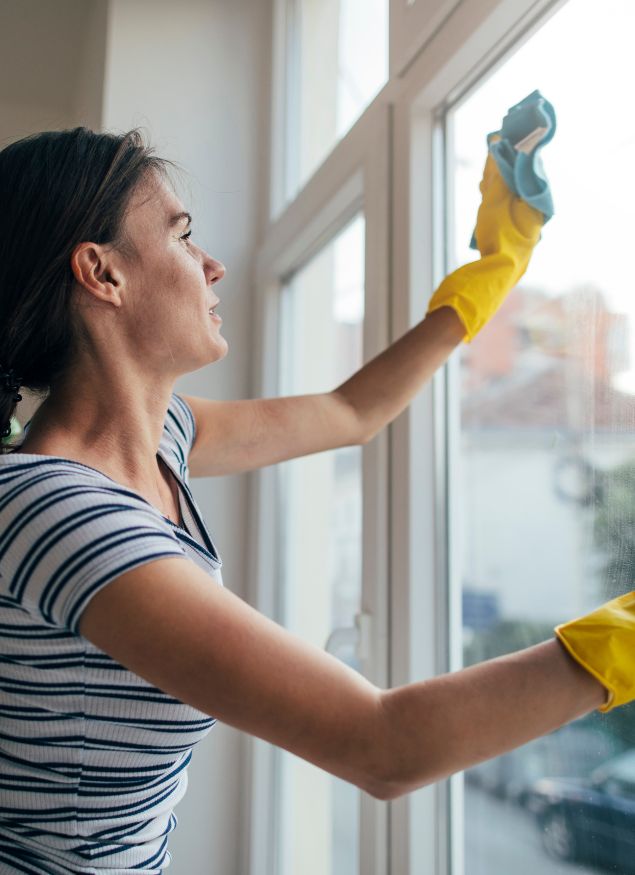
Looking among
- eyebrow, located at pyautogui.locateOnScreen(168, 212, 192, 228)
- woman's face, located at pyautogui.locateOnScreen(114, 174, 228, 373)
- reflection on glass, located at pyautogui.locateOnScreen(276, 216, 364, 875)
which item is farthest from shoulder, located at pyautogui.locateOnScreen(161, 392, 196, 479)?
reflection on glass, located at pyautogui.locateOnScreen(276, 216, 364, 875)

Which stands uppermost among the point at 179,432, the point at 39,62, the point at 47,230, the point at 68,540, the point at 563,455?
the point at 39,62

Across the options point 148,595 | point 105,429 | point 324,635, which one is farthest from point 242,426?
point 324,635

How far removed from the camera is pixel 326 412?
44.2 inches

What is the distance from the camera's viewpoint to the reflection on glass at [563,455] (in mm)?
807

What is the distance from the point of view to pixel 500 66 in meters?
1.03

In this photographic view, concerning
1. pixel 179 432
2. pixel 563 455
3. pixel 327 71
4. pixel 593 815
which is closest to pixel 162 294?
pixel 179 432

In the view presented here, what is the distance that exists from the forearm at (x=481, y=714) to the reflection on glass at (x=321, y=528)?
806 mm

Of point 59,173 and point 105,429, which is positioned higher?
point 59,173

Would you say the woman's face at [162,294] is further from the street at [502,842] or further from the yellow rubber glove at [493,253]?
the street at [502,842]

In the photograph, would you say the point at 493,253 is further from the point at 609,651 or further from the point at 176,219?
the point at 609,651

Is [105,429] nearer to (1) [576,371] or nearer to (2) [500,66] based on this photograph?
(1) [576,371]

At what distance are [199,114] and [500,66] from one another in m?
1.05

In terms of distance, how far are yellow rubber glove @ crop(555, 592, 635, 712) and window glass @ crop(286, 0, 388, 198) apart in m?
1.11

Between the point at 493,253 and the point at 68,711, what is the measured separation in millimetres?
689
